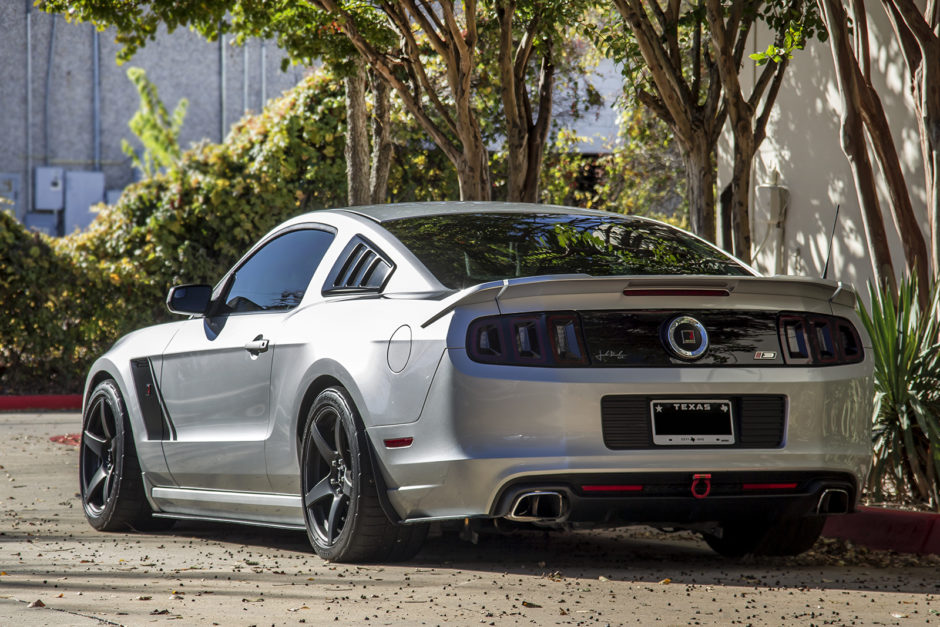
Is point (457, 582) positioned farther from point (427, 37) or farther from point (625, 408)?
point (427, 37)

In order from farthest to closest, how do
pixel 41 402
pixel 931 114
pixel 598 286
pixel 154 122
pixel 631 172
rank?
pixel 154 122 → pixel 631 172 → pixel 41 402 → pixel 931 114 → pixel 598 286

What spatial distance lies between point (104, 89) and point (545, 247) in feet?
141

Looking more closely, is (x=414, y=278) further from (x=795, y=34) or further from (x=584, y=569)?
(x=795, y=34)

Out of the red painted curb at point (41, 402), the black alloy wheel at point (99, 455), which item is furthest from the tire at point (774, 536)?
the red painted curb at point (41, 402)

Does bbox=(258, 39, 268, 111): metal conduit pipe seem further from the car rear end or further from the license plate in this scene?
the license plate

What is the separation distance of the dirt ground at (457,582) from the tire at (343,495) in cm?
9

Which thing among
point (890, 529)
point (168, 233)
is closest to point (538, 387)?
point (890, 529)

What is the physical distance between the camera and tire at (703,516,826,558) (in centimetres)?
588

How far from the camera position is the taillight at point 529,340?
16.3ft

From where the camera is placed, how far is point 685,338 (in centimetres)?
509

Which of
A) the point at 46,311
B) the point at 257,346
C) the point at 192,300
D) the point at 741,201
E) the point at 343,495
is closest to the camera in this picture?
the point at 343,495

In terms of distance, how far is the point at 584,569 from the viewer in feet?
18.4

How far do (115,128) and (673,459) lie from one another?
44758mm

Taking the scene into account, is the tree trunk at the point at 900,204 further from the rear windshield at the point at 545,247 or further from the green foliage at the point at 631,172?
the green foliage at the point at 631,172
